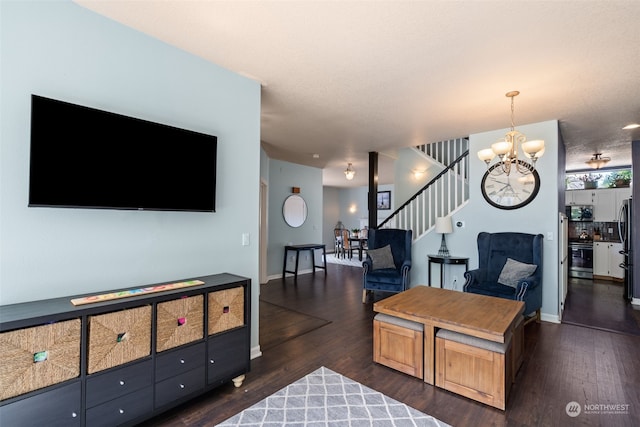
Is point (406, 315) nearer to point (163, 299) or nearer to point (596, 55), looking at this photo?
point (163, 299)

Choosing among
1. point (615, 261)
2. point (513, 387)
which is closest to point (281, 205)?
point (513, 387)

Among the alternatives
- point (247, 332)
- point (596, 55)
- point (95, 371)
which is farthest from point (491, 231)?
point (95, 371)

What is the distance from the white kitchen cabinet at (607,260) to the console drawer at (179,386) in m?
8.47

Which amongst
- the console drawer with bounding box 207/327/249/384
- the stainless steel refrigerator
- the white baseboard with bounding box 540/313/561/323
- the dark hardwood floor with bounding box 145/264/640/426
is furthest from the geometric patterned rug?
the stainless steel refrigerator

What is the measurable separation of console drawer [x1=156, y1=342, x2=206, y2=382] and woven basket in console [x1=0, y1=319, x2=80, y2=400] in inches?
17.4

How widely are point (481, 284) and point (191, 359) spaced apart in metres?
3.49

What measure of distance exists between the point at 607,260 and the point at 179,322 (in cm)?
869

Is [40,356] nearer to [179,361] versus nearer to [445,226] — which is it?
[179,361]

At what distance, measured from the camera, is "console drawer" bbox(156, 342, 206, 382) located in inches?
75.5

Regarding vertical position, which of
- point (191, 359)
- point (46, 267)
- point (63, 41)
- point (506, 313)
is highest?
point (63, 41)

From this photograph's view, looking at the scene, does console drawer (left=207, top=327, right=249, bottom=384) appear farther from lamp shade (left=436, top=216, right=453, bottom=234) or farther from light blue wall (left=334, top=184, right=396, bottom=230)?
light blue wall (left=334, top=184, right=396, bottom=230)

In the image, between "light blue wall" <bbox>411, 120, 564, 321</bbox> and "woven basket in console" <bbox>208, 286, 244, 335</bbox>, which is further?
"light blue wall" <bbox>411, 120, 564, 321</bbox>

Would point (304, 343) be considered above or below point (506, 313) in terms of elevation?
below

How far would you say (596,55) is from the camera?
241 centimetres
